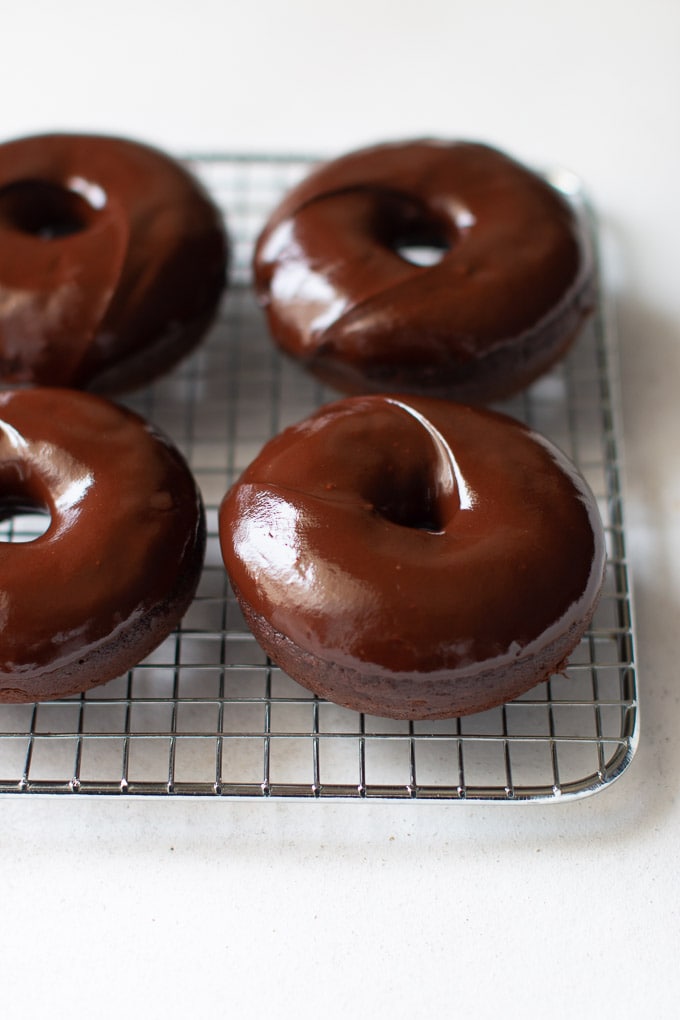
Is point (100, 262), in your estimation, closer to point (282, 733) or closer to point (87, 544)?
point (87, 544)

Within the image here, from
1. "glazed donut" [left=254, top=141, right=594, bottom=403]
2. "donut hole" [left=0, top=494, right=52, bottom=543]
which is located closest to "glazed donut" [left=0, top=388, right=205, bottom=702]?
"donut hole" [left=0, top=494, right=52, bottom=543]

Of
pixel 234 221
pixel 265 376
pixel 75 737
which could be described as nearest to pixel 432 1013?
pixel 75 737

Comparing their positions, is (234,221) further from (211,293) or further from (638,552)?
(638,552)

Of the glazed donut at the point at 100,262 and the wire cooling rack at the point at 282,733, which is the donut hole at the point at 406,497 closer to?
the wire cooling rack at the point at 282,733

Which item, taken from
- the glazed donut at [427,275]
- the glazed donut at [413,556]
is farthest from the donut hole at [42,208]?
the glazed donut at [413,556]

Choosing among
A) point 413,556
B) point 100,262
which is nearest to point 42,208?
point 100,262

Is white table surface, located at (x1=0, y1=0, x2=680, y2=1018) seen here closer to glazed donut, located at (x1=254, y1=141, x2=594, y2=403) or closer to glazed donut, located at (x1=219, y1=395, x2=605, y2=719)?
glazed donut, located at (x1=219, y1=395, x2=605, y2=719)
